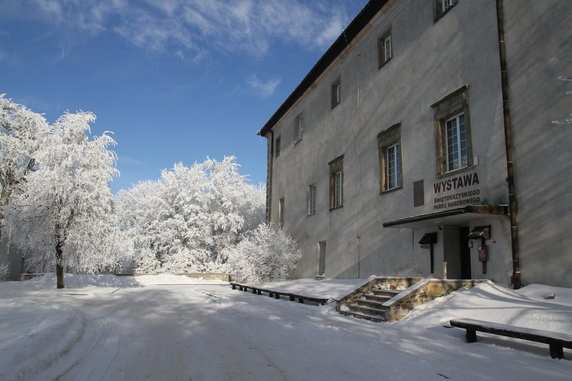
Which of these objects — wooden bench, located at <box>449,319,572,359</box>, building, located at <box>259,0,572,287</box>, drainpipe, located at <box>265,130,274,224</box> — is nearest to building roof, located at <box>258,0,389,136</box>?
building, located at <box>259,0,572,287</box>

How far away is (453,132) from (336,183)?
8.59 metres

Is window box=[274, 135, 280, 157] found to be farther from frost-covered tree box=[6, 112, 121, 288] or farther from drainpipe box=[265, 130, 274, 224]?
frost-covered tree box=[6, 112, 121, 288]

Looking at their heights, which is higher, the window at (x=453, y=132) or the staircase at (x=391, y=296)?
the window at (x=453, y=132)

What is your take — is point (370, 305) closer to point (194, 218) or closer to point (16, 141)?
point (16, 141)

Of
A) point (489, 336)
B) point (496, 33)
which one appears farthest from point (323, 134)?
point (489, 336)

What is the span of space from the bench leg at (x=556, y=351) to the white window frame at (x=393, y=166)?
10325 mm

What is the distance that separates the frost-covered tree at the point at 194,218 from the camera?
39156 millimetres

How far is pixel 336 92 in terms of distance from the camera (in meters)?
23.2

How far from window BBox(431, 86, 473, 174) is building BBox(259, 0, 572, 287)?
1.7 inches

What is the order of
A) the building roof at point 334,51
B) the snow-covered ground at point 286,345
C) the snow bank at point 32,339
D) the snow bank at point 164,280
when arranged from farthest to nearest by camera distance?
the snow bank at point 164,280 < the building roof at point 334,51 < the snow-covered ground at point 286,345 < the snow bank at point 32,339

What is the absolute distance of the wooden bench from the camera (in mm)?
6062

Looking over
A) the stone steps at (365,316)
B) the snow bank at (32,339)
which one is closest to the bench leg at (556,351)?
the stone steps at (365,316)

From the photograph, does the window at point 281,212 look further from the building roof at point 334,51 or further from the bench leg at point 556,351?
the bench leg at point 556,351

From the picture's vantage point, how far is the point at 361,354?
658 centimetres
